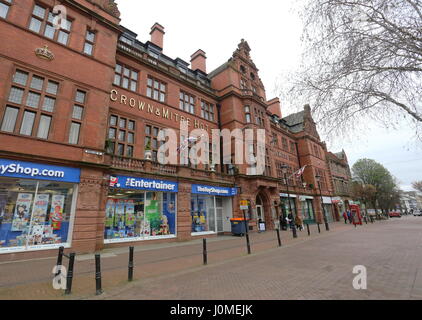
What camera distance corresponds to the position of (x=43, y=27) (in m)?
11.6

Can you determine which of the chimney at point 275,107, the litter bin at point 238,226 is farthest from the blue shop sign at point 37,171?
the chimney at point 275,107

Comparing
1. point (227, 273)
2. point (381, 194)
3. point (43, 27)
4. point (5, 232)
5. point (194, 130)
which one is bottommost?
point (227, 273)

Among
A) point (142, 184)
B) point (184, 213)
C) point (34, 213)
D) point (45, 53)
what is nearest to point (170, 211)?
point (184, 213)

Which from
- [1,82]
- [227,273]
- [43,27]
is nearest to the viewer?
[227,273]

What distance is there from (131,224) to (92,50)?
1170cm

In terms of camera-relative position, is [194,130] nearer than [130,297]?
No

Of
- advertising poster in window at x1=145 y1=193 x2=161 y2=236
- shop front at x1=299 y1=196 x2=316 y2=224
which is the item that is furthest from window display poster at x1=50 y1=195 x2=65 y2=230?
shop front at x1=299 y1=196 x2=316 y2=224

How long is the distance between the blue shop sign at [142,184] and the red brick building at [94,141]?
7 centimetres

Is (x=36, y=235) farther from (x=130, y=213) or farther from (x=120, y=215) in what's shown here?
(x=130, y=213)

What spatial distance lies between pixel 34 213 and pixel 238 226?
1400 centimetres

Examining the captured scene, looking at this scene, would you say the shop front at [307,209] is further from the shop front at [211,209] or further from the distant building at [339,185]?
the shop front at [211,209]

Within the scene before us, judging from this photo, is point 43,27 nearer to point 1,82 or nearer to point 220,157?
point 1,82

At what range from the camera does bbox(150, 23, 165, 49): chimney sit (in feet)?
70.9

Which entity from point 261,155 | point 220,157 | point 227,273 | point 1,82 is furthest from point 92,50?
point 261,155
